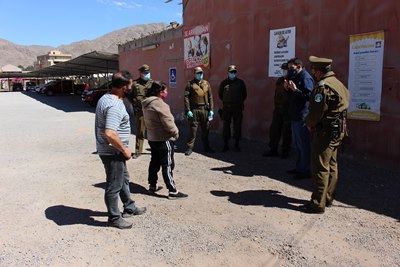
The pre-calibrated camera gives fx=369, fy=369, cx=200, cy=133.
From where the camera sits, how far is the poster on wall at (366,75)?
5.86 meters

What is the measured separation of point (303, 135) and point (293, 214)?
1.53m

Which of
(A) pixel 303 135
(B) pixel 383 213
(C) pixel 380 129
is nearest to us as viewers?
(B) pixel 383 213

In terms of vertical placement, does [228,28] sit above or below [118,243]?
above

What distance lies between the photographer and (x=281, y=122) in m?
7.11

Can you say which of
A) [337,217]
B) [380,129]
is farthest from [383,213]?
[380,129]

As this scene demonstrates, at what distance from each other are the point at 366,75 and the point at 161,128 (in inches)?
140

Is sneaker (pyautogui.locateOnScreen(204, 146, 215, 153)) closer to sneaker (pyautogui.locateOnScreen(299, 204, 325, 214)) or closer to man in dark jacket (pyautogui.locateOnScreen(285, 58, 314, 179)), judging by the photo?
man in dark jacket (pyautogui.locateOnScreen(285, 58, 314, 179))

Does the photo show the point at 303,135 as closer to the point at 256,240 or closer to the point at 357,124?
the point at 357,124

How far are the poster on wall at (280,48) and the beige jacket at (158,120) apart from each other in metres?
3.72

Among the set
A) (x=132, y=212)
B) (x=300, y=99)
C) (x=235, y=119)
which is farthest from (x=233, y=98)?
(x=132, y=212)

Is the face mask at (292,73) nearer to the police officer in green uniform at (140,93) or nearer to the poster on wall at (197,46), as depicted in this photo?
the police officer in green uniform at (140,93)

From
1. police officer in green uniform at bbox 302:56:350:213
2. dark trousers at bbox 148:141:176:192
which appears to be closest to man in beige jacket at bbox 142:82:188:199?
dark trousers at bbox 148:141:176:192

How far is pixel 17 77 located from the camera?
6769 centimetres

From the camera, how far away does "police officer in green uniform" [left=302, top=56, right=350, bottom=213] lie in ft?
13.7
